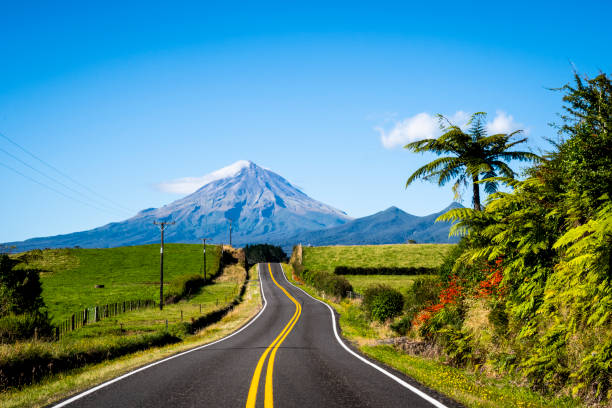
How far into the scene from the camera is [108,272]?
Result: 73.6 meters

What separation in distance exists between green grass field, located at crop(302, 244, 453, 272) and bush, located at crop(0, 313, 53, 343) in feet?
192

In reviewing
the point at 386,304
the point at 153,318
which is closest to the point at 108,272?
the point at 153,318

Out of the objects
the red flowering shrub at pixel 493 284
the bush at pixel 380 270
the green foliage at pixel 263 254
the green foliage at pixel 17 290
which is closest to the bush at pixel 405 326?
the red flowering shrub at pixel 493 284

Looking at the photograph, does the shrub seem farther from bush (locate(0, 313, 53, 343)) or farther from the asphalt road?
bush (locate(0, 313, 53, 343))

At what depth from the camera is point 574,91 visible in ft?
25.7

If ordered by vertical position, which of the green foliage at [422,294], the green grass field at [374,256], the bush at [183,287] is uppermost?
the green foliage at [422,294]

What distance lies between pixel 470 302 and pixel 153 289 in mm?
52690

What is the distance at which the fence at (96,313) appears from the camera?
26.0 meters

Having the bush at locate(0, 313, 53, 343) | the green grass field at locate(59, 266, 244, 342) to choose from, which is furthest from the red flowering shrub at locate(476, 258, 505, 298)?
the green grass field at locate(59, 266, 244, 342)

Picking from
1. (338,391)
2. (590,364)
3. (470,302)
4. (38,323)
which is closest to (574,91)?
(590,364)

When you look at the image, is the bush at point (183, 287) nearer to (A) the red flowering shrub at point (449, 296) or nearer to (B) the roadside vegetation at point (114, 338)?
(B) the roadside vegetation at point (114, 338)

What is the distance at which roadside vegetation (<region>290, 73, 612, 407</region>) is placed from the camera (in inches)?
259

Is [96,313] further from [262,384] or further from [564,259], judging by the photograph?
[564,259]

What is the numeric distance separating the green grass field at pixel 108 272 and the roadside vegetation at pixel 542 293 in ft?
115
